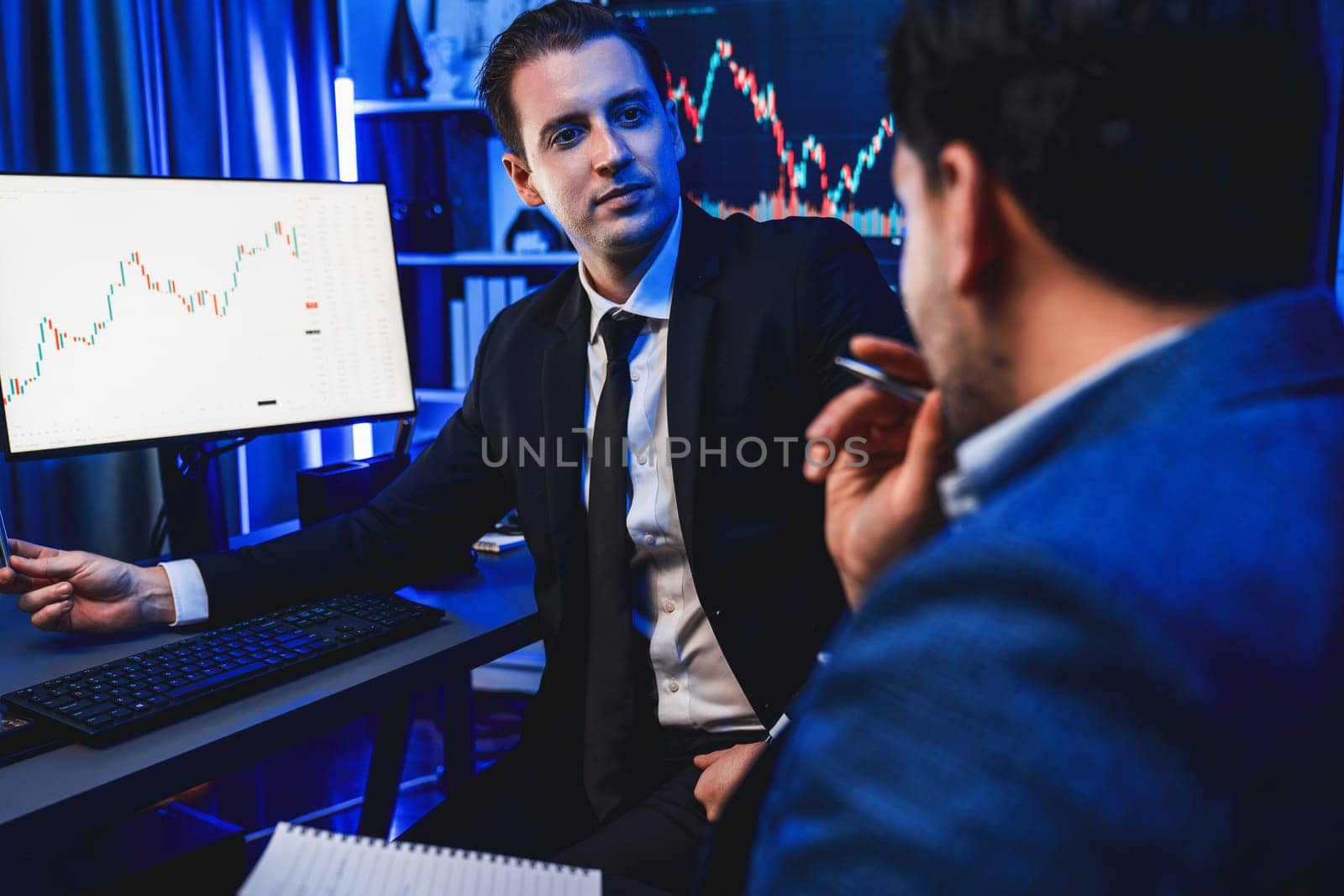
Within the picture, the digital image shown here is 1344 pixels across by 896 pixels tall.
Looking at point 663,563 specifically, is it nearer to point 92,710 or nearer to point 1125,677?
point 92,710

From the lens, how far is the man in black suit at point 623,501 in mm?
1283

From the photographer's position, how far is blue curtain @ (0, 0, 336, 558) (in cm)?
217

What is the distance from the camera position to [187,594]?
1.25 meters

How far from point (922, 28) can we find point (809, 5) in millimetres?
2162

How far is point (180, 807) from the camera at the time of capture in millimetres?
1540

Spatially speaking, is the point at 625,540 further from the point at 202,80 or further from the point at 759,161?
the point at 202,80

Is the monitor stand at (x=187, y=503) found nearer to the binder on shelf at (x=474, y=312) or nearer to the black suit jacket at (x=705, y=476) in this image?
Answer: the black suit jacket at (x=705, y=476)

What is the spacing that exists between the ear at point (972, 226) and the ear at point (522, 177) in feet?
3.77

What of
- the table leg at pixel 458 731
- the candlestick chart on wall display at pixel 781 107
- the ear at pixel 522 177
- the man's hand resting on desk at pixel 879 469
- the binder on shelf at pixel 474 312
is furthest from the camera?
the binder on shelf at pixel 474 312

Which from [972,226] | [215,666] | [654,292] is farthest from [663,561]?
[972,226]

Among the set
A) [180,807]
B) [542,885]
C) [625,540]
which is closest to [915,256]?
[542,885]

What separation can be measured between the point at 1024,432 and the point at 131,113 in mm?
2362

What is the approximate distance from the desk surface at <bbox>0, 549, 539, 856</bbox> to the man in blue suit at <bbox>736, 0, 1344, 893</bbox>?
0.65m

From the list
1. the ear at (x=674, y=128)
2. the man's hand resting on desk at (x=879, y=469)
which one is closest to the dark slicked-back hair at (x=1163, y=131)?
the man's hand resting on desk at (x=879, y=469)
